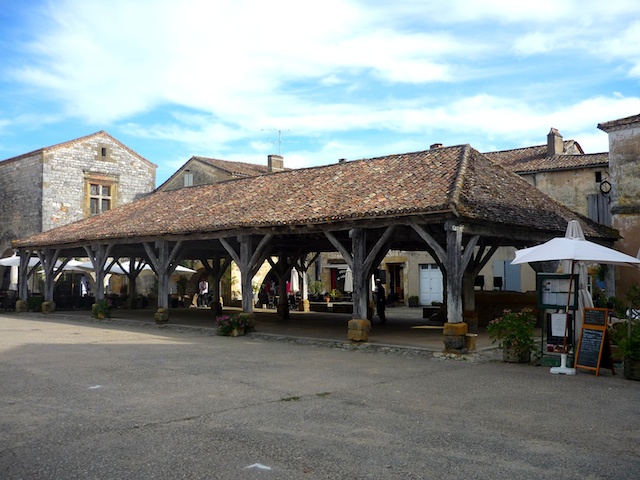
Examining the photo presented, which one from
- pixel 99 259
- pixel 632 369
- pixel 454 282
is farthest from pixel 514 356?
pixel 99 259

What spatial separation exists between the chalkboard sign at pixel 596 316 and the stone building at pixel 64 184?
75.2 feet

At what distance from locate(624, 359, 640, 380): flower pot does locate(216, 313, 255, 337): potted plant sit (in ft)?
26.5

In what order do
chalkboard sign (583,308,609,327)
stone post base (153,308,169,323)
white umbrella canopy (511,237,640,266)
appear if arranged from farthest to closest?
stone post base (153,308,169,323), chalkboard sign (583,308,609,327), white umbrella canopy (511,237,640,266)

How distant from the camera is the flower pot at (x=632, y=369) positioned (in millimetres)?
7988

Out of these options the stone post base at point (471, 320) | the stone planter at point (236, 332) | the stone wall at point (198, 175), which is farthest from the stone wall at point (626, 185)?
the stone wall at point (198, 175)

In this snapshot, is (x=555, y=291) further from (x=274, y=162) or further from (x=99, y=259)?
(x=274, y=162)

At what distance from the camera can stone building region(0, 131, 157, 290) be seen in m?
25.7

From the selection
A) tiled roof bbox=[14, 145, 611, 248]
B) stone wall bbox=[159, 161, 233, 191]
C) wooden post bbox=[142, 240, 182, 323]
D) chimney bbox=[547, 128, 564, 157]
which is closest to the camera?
tiled roof bbox=[14, 145, 611, 248]

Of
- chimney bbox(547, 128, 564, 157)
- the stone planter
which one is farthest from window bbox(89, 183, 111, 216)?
chimney bbox(547, 128, 564, 157)

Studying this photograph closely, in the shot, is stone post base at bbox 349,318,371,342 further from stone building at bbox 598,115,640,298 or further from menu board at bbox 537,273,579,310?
stone building at bbox 598,115,640,298

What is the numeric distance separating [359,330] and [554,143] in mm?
18690

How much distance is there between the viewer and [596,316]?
337 inches

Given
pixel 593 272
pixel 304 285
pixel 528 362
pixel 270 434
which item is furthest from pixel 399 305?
pixel 270 434

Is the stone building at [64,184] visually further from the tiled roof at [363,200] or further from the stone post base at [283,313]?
the stone post base at [283,313]
